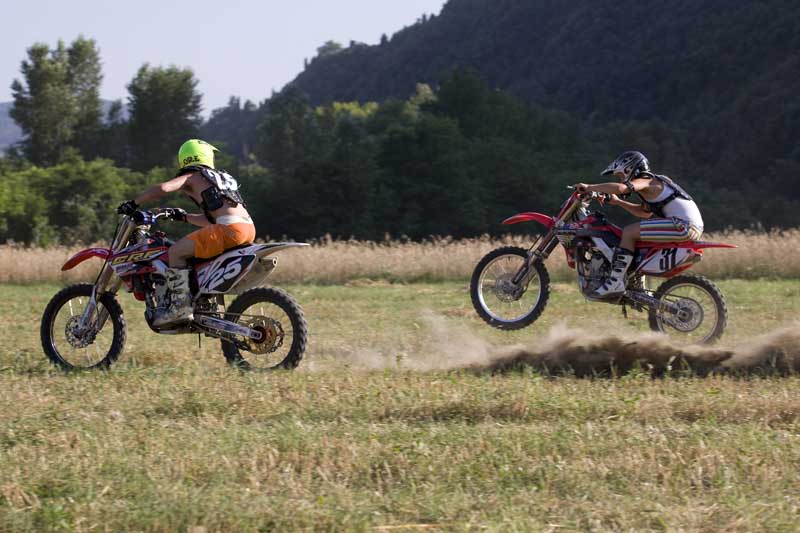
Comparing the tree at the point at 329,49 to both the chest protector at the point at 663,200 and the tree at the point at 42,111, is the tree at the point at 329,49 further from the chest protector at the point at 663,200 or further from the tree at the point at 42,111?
the chest protector at the point at 663,200

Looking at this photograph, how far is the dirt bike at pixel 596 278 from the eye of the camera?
9805mm

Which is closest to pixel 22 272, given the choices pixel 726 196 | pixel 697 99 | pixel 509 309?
pixel 509 309

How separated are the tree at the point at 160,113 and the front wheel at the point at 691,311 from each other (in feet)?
215

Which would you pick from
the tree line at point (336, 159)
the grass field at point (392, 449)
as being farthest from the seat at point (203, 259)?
the tree line at point (336, 159)

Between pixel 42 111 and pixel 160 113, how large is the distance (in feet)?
27.2

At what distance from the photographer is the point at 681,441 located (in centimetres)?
584

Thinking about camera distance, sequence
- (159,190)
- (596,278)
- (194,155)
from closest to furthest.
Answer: (159,190)
(194,155)
(596,278)

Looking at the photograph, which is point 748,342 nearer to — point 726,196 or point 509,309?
point 509,309

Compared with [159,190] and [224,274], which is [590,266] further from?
[159,190]

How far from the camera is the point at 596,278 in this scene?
10188 millimetres

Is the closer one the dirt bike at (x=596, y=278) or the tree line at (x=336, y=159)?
the dirt bike at (x=596, y=278)

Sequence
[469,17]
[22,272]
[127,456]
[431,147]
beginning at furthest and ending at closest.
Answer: [469,17] < [431,147] < [22,272] < [127,456]

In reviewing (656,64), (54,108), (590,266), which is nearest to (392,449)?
(590,266)

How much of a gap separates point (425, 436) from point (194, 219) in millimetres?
3550
